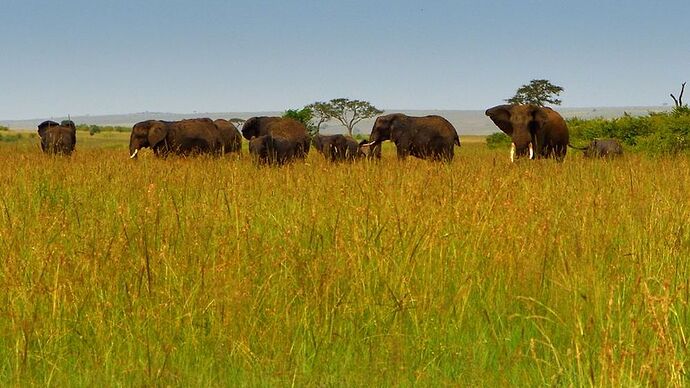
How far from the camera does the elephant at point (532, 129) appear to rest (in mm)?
15383

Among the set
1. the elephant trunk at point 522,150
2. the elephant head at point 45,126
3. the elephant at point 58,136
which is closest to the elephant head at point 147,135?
the elephant at point 58,136

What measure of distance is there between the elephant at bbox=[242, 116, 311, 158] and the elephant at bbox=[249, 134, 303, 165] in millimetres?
2162

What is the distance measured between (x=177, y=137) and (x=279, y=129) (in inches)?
105

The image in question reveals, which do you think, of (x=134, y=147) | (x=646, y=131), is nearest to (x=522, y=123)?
(x=134, y=147)

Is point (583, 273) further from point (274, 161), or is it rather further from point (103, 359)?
point (274, 161)

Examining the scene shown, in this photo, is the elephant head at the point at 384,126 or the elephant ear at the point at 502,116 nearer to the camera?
the elephant ear at the point at 502,116

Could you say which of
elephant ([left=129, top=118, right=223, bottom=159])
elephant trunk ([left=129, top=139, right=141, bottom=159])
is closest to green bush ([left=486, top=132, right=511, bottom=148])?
elephant ([left=129, top=118, right=223, bottom=159])

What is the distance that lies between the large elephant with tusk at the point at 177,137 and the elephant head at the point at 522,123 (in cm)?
659

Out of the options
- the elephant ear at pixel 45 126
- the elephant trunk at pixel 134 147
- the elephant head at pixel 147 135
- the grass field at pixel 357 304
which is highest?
the elephant ear at pixel 45 126

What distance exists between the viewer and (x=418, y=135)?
16172 millimetres

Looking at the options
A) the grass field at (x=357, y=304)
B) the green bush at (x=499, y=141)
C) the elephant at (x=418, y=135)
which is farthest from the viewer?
the green bush at (x=499, y=141)

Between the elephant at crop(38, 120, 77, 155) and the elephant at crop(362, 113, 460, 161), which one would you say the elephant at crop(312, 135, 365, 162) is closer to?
the elephant at crop(362, 113, 460, 161)

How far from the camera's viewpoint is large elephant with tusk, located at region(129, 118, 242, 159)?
17.7 meters

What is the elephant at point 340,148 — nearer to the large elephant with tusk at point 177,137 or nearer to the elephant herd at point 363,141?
the elephant herd at point 363,141
